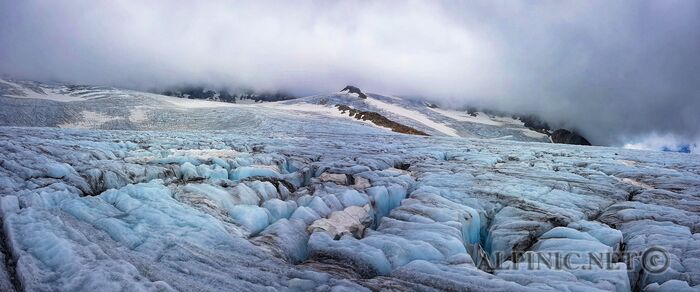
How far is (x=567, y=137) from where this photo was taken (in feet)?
480

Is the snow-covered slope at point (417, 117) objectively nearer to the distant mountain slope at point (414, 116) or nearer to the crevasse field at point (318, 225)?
the distant mountain slope at point (414, 116)

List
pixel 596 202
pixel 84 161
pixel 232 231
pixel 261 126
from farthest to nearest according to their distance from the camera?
pixel 261 126 < pixel 84 161 < pixel 596 202 < pixel 232 231

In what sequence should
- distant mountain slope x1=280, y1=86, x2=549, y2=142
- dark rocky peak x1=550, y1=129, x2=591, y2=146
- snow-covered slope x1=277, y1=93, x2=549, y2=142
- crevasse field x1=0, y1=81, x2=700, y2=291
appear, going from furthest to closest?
dark rocky peak x1=550, y1=129, x2=591, y2=146, snow-covered slope x1=277, y1=93, x2=549, y2=142, distant mountain slope x1=280, y1=86, x2=549, y2=142, crevasse field x1=0, y1=81, x2=700, y2=291

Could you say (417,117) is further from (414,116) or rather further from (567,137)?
(567,137)

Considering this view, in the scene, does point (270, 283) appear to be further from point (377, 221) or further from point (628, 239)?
point (628, 239)

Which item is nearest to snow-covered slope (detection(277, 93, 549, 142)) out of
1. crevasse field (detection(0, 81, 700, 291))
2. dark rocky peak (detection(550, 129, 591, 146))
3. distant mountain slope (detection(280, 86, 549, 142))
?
distant mountain slope (detection(280, 86, 549, 142))

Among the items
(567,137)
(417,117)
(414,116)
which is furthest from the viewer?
(567,137)

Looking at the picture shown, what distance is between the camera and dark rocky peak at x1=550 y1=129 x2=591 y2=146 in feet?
474

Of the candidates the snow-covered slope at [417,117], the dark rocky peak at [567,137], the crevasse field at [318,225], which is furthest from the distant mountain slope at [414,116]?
the crevasse field at [318,225]

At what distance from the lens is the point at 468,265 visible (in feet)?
20.0

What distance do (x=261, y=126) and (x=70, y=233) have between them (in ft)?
120

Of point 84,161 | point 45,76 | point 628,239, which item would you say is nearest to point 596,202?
point 628,239

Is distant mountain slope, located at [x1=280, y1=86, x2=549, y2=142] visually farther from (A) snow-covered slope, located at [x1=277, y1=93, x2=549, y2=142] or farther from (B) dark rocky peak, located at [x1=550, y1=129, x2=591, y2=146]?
(B) dark rocky peak, located at [x1=550, y1=129, x2=591, y2=146]

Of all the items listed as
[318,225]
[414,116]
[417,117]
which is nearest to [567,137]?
[417,117]
